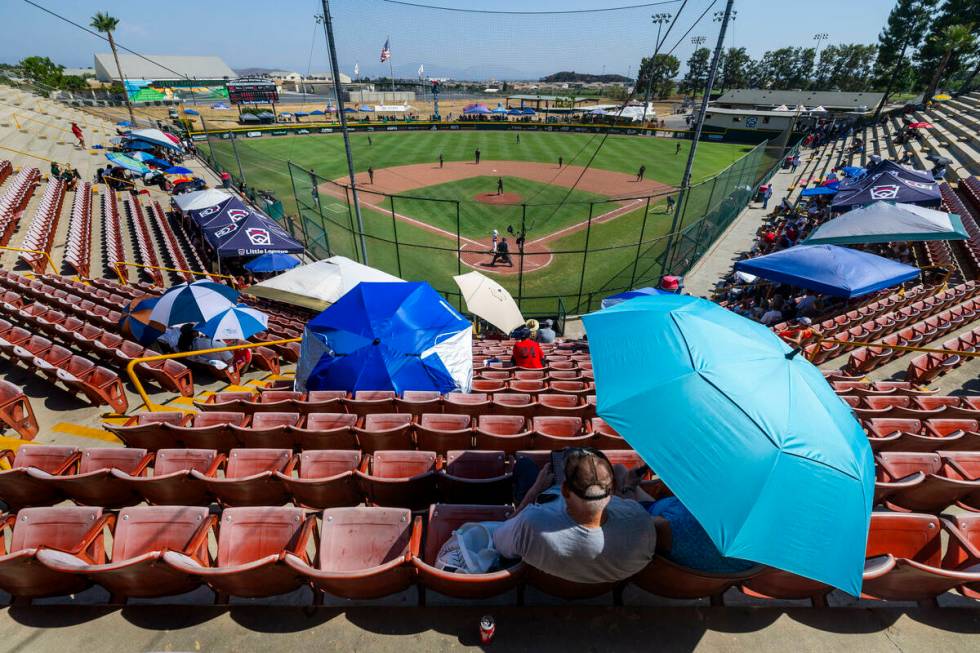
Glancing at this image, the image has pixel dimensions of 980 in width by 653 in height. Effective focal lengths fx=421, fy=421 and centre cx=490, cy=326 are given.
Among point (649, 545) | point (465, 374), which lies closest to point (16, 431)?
point (465, 374)

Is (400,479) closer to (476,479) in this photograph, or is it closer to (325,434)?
(476,479)

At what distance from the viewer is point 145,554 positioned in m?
3.00

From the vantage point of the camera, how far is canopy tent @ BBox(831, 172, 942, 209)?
14.0 m

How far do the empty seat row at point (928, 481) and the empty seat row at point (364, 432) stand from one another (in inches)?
97.1

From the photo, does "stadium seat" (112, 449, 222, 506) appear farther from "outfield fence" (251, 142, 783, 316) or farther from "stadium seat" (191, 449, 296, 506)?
"outfield fence" (251, 142, 783, 316)

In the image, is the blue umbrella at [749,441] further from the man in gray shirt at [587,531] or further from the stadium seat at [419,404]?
the stadium seat at [419,404]

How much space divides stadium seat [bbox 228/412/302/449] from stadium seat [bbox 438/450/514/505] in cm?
219

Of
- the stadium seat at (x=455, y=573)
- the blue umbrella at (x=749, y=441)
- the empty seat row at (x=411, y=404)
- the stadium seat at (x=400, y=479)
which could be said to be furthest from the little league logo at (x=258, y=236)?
the blue umbrella at (x=749, y=441)

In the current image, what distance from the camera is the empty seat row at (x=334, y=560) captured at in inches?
115

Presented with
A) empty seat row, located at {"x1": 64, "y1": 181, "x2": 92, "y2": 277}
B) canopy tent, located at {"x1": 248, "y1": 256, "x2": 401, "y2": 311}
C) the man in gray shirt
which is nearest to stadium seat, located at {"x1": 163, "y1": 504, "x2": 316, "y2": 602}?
the man in gray shirt

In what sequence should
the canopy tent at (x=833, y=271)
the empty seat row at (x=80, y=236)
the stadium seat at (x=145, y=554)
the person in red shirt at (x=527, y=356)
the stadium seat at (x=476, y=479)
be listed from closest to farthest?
the stadium seat at (x=145, y=554), the stadium seat at (x=476, y=479), the person in red shirt at (x=527, y=356), the canopy tent at (x=833, y=271), the empty seat row at (x=80, y=236)

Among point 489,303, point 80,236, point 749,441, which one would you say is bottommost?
point 80,236

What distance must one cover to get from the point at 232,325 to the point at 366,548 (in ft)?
20.3

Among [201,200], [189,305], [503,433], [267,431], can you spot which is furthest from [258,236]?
[503,433]
